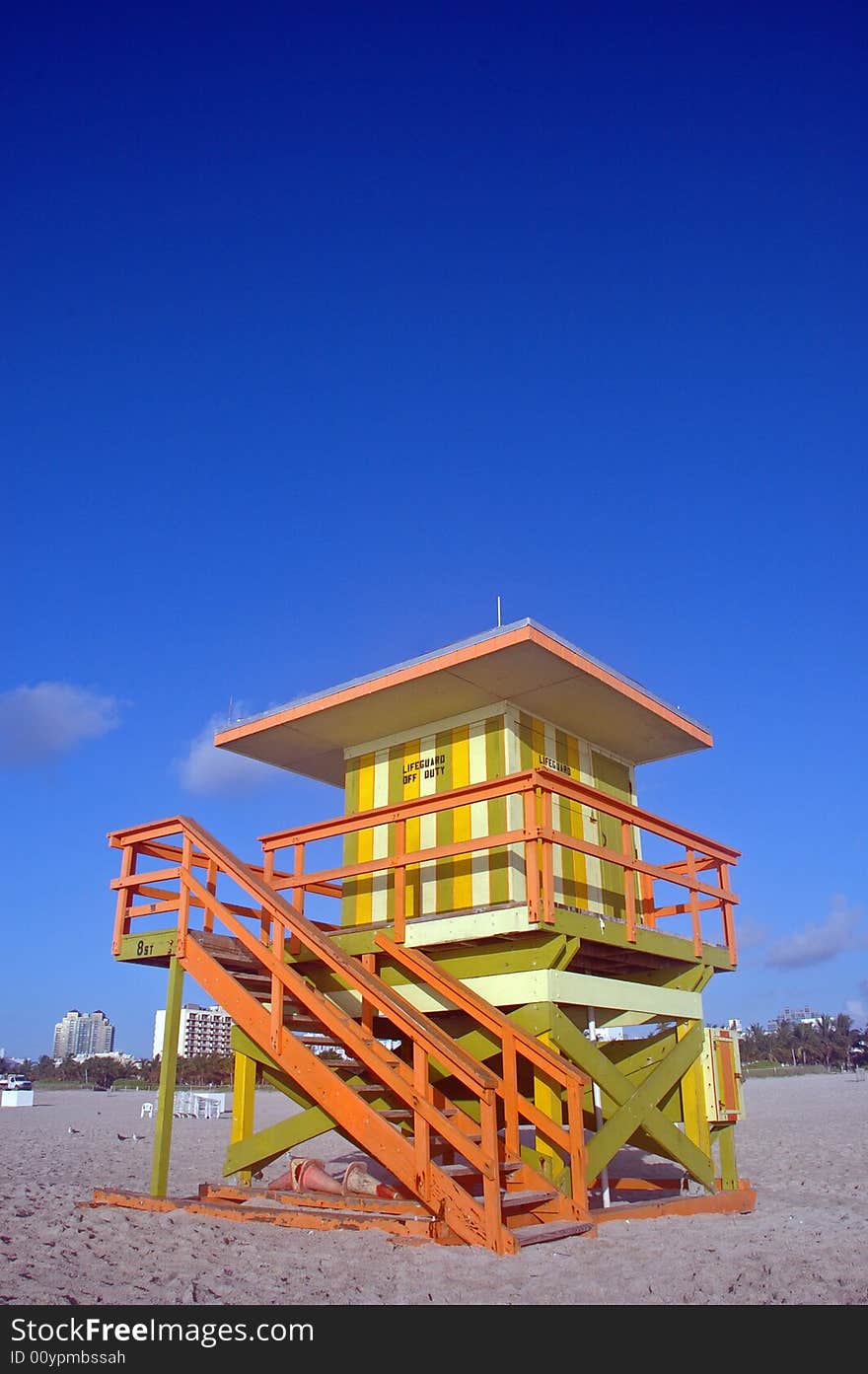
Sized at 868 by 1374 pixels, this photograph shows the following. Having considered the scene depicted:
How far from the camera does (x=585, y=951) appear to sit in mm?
9336

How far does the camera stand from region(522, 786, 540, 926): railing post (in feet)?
26.2

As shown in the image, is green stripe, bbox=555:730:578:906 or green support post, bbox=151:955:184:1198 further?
green stripe, bbox=555:730:578:906

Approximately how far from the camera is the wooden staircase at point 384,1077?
6793 mm

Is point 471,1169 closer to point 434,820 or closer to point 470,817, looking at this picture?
point 470,817

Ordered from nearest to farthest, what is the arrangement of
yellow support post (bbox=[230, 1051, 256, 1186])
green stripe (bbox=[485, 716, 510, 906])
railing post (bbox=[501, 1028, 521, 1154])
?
railing post (bbox=[501, 1028, 521, 1154])
yellow support post (bbox=[230, 1051, 256, 1186])
green stripe (bbox=[485, 716, 510, 906])

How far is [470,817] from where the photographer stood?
1059 centimetres

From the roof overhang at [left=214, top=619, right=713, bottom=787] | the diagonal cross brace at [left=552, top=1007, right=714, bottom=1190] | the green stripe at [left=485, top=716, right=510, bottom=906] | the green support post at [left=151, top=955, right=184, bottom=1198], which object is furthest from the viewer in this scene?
the green stripe at [left=485, top=716, right=510, bottom=906]

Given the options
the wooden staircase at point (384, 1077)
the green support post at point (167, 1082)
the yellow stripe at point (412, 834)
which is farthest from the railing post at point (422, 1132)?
the yellow stripe at point (412, 834)

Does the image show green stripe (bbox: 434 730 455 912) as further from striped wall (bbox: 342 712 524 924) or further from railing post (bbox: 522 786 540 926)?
railing post (bbox: 522 786 540 926)

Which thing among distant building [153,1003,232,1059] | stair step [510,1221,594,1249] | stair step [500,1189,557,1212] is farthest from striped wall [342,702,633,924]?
distant building [153,1003,232,1059]

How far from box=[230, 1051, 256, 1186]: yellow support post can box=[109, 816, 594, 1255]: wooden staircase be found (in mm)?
589
